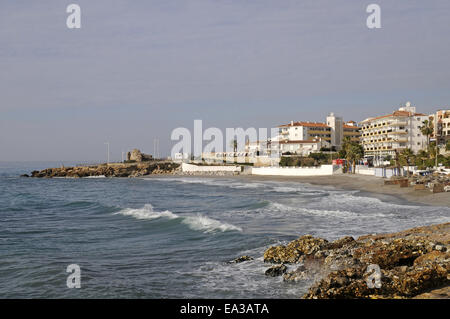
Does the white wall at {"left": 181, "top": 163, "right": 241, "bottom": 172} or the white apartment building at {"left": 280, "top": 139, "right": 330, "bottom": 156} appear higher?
the white apartment building at {"left": 280, "top": 139, "right": 330, "bottom": 156}

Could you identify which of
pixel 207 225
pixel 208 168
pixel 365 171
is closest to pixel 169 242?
pixel 207 225

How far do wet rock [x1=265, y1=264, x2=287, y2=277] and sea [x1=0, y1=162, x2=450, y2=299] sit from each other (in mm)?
262

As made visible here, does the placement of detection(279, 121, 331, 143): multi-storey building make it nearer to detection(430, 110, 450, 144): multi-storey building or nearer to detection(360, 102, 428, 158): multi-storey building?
detection(360, 102, 428, 158): multi-storey building

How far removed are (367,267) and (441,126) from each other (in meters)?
107

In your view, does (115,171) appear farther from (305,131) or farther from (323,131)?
(323,131)

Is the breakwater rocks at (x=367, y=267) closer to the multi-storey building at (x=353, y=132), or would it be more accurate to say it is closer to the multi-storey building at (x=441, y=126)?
the multi-storey building at (x=441, y=126)

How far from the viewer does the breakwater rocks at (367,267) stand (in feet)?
30.5

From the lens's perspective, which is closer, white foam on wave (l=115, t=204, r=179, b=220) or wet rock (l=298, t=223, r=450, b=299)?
wet rock (l=298, t=223, r=450, b=299)

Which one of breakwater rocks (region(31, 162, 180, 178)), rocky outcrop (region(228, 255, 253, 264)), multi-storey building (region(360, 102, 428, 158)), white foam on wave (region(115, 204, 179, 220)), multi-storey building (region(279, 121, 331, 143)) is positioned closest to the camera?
rocky outcrop (region(228, 255, 253, 264))

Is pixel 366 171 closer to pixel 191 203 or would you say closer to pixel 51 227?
pixel 191 203

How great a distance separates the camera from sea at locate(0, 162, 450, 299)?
12117 millimetres

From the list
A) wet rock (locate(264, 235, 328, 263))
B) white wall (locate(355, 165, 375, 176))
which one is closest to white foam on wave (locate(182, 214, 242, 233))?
wet rock (locate(264, 235, 328, 263))

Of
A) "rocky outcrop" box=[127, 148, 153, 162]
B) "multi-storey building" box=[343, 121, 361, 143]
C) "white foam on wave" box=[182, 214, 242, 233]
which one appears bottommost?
"white foam on wave" box=[182, 214, 242, 233]

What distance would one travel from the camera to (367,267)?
1076cm
